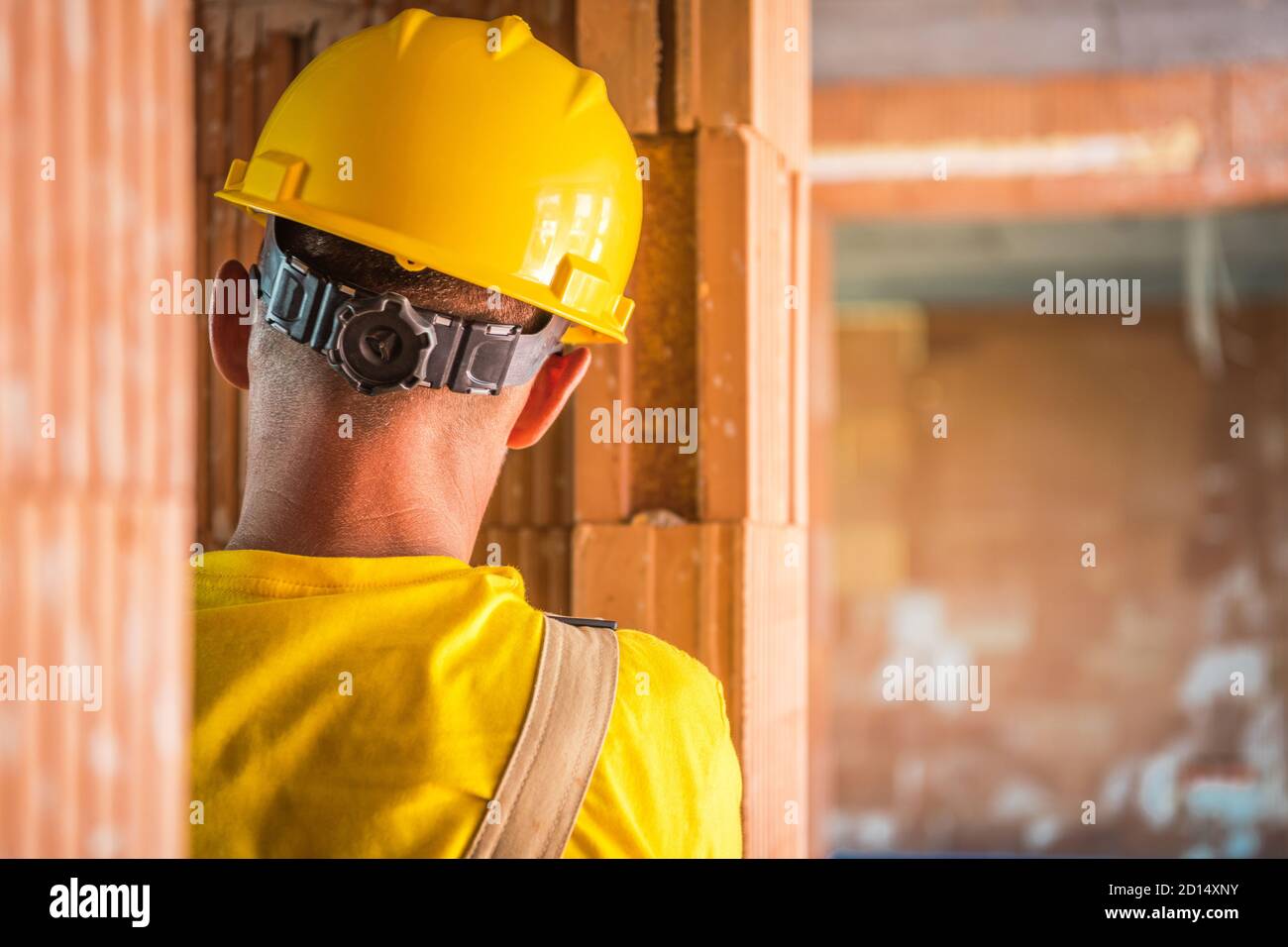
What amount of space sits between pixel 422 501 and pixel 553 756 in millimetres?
355

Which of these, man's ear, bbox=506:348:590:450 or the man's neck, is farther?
man's ear, bbox=506:348:590:450

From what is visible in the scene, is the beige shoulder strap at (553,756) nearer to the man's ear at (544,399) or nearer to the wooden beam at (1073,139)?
the man's ear at (544,399)

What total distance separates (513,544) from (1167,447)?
9295 millimetres

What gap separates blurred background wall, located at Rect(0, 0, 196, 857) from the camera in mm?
786

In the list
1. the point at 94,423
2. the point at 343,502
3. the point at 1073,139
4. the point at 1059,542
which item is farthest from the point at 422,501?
the point at 1059,542

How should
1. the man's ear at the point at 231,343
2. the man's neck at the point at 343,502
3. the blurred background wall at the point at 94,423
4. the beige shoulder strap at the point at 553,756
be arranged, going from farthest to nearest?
the man's ear at the point at 231,343, the man's neck at the point at 343,502, the beige shoulder strap at the point at 553,756, the blurred background wall at the point at 94,423

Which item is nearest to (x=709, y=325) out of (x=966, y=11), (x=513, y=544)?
(x=513, y=544)

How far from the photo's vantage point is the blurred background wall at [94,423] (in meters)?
0.79

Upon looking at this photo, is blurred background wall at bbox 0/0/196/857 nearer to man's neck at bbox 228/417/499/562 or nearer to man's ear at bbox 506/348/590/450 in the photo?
man's neck at bbox 228/417/499/562

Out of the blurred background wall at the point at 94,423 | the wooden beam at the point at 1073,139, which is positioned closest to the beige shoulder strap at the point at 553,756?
the blurred background wall at the point at 94,423

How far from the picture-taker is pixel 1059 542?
423 inches

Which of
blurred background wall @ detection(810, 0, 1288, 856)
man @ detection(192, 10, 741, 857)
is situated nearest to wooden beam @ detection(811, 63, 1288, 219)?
blurred background wall @ detection(810, 0, 1288, 856)

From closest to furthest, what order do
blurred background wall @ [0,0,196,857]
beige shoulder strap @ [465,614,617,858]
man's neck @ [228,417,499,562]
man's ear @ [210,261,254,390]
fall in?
blurred background wall @ [0,0,196,857], beige shoulder strap @ [465,614,617,858], man's neck @ [228,417,499,562], man's ear @ [210,261,254,390]

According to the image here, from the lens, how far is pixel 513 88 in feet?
5.19
